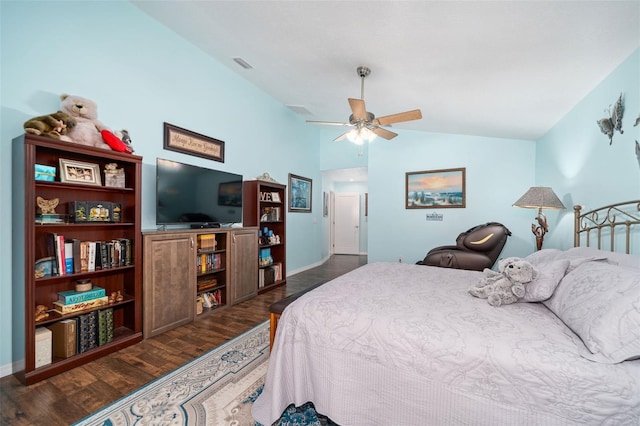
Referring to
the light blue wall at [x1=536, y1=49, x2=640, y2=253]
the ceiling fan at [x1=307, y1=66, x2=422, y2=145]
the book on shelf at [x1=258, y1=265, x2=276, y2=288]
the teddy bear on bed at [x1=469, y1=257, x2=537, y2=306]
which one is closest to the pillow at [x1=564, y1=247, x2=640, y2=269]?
the light blue wall at [x1=536, y1=49, x2=640, y2=253]

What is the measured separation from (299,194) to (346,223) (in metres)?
3.65

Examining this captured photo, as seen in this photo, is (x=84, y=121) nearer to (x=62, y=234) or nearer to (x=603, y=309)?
(x=62, y=234)

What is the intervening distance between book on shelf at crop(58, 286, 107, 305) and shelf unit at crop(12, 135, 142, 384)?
88mm

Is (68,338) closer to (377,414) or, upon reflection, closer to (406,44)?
(377,414)

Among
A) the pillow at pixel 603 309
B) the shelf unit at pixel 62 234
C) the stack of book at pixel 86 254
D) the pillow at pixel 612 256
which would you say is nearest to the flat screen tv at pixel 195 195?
the shelf unit at pixel 62 234

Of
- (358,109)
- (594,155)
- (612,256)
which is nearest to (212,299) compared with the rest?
(358,109)

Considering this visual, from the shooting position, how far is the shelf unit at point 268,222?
4152mm

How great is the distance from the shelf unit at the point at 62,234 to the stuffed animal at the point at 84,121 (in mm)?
127

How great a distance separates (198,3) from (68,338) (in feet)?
9.83

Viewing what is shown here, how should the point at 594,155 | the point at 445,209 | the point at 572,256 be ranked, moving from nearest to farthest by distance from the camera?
1. the point at 572,256
2. the point at 594,155
3. the point at 445,209

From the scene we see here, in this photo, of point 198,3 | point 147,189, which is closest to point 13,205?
point 147,189

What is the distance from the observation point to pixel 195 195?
125 inches

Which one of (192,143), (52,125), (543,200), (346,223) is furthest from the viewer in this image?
(346,223)

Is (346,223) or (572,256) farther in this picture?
(346,223)
